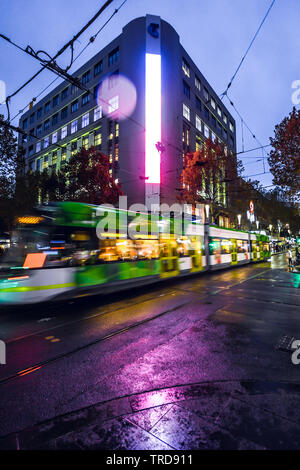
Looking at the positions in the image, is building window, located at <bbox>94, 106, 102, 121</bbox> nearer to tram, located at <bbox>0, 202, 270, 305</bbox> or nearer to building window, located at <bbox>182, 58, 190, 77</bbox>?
building window, located at <bbox>182, 58, 190, 77</bbox>

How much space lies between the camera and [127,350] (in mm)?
4258

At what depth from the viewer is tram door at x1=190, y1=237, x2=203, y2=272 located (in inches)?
549

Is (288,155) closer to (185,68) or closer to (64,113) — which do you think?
(185,68)

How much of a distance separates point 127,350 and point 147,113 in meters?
27.4

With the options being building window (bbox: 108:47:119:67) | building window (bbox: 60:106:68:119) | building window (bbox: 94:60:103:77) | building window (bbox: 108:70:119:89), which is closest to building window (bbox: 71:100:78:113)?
building window (bbox: 60:106:68:119)

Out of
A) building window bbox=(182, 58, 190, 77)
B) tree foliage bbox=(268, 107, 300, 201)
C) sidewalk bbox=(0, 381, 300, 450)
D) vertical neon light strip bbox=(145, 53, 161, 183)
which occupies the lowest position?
sidewalk bbox=(0, 381, 300, 450)

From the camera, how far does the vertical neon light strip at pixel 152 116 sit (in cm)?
2559

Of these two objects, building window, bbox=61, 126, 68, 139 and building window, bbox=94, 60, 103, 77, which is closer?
building window, bbox=94, 60, 103, 77

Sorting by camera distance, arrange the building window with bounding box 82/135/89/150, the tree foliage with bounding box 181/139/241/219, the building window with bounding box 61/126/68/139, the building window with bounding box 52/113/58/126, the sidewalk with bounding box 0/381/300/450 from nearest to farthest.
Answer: the sidewalk with bounding box 0/381/300/450 → the tree foliage with bounding box 181/139/241/219 → the building window with bounding box 82/135/89/150 → the building window with bounding box 61/126/68/139 → the building window with bounding box 52/113/58/126

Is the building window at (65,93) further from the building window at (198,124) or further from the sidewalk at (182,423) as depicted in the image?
the sidewalk at (182,423)

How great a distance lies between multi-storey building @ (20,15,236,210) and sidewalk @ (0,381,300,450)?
2185 centimetres

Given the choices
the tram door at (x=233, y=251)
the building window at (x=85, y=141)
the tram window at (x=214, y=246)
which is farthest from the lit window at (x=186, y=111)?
the tram window at (x=214, y=246)

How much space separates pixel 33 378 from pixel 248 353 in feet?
12.4
